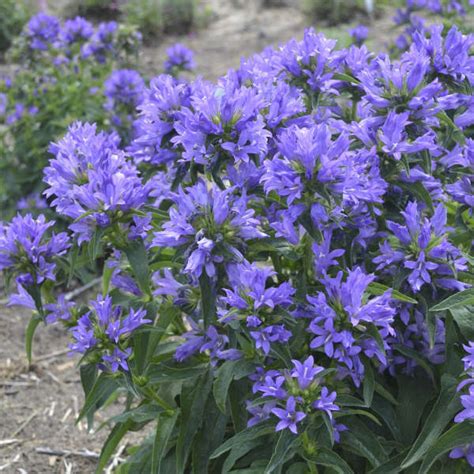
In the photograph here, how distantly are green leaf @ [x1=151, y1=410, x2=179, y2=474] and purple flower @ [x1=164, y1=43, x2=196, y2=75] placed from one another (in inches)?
119

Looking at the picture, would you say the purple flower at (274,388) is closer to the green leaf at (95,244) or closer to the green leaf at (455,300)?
the green leaf at (455,300)

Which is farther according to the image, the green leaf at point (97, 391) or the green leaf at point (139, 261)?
the green leaf at point (97, 391)

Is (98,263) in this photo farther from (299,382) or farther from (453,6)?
(299,382)

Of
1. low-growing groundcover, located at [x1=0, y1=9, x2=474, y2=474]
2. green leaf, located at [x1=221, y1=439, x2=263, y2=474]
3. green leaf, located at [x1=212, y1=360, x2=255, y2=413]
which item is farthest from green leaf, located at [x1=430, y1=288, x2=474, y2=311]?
green leaf, located at [x1=221, y1=439, x2=263, y2=474]

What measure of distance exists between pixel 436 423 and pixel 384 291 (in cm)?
34

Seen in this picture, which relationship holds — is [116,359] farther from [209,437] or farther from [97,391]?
[209,437]

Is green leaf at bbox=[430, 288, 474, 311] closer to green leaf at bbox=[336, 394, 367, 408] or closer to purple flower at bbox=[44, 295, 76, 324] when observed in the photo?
green leaf at bbox=[336, 394, 367, 408]

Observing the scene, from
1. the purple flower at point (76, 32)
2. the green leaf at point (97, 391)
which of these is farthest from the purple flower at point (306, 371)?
the purple flower at point (76, 32)

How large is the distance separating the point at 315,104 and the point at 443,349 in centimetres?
75

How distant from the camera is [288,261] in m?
2.46

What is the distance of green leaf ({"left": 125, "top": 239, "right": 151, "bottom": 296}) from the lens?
83.7 inches

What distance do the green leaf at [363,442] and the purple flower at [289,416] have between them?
0.25 meters

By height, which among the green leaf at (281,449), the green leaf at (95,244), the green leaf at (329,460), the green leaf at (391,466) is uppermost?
the green leaf at (95,244)

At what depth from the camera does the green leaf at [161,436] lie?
230cm
